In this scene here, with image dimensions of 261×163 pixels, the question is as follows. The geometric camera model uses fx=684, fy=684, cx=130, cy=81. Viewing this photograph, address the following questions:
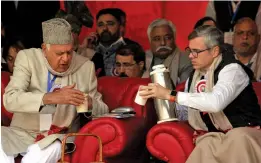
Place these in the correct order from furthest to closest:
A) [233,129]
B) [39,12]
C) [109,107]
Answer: [39,12] → [109,107] → [233,129]

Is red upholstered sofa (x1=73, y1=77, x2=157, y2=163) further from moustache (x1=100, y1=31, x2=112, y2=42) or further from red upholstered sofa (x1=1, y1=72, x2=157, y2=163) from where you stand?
moustache (x1=100, y1=31, x2=112, y2=42)

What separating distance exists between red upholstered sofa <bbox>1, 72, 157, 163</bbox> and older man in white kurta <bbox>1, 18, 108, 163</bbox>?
21 centimetres

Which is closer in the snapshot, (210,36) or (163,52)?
(210,36)

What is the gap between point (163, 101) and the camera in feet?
17.8

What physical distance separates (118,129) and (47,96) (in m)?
0.61

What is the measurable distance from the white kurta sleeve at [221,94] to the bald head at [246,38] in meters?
2.24

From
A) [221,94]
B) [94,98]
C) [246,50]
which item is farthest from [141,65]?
[221,94]

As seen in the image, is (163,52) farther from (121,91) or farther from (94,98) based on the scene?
(94,98)

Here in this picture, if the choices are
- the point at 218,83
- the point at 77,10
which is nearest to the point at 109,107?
the point at 218,83

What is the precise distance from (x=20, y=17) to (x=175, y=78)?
8.18 ft

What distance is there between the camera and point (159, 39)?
7266 millimetres

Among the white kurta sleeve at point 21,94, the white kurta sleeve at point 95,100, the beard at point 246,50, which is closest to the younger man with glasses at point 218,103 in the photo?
the white kurta sleeve at point 95,100

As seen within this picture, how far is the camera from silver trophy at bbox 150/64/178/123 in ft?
17.6

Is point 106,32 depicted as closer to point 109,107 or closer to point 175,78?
point 175,78
